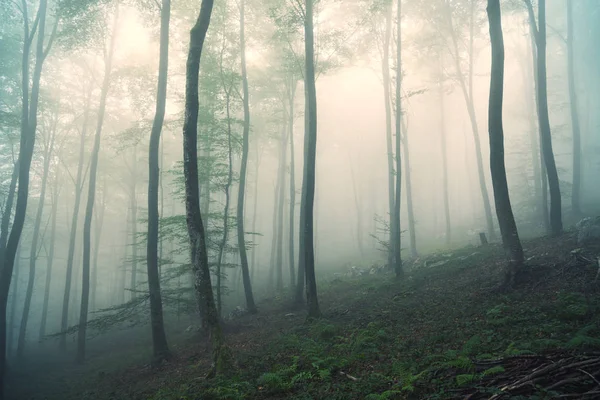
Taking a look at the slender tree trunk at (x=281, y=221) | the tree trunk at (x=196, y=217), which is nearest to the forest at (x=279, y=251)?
the tree trunk at (x=196, y=217)

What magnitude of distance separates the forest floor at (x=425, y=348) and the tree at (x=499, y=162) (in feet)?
2.37

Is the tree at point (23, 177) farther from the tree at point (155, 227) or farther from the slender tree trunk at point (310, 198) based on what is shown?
the slender tree trunk at point (310, 198)

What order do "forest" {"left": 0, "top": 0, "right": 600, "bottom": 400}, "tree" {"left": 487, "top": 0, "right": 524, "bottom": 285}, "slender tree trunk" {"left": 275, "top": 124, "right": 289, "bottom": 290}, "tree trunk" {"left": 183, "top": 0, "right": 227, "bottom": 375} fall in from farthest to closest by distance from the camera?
"slender tree trunk" {"left": 275, "top": 124, "right": 289, "bottom": 290} < "tree" {"left": 487, "top": 0, "right": 524, "bottom": 285} < "tree trunk" {"left": 183, "top": 0, "right": 227, "bottom": 375} < "forest" {"left": 0, "top": 0, "right": 600, "bottom": 400}

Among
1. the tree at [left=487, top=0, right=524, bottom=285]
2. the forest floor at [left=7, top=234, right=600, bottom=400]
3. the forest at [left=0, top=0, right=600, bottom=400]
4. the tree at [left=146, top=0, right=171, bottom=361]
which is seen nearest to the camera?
the forest floor at [left=7, top=234, right=600, bottom=400]

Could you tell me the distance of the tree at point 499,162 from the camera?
9398 millimetres

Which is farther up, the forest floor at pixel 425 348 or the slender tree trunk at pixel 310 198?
the slender tree trunk at pixel 310 198

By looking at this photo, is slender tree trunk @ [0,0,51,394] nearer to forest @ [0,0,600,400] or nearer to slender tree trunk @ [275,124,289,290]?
forest @ [0,0,600,400]

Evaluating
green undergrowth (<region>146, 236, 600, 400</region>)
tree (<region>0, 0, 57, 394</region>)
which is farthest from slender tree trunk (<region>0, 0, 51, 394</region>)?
green undergrowth (<region>146, 236, 600, 400</region>)

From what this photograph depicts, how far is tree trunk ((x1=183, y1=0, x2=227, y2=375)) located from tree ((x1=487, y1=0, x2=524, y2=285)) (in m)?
8.46

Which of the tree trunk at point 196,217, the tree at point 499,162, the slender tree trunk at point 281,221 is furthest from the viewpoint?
the slender tree trunk at point 281,221

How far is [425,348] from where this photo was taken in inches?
268

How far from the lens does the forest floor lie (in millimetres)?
4482

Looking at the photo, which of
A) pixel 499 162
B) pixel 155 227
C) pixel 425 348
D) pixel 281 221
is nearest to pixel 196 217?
pixel 155 227

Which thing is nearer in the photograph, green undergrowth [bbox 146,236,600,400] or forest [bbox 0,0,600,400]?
green undergrowth [bbox 146,236,600,400]
